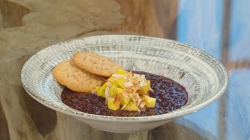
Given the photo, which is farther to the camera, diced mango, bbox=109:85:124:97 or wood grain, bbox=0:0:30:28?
wood grain, bbox=0:0:30:28

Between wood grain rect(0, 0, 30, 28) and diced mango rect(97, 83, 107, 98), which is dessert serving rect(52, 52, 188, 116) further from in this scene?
wood grain rect(0, 0, 30, 28)

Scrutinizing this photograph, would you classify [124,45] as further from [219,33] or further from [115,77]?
[219,33]

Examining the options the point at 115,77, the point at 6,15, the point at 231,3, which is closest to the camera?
the point at 115,77

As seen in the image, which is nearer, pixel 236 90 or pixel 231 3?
pixel 236 90

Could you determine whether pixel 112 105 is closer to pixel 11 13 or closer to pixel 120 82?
pixel 120 82

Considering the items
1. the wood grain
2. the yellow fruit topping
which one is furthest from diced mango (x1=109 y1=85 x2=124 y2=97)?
the wood grain

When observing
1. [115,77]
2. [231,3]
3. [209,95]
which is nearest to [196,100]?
[209,95]
